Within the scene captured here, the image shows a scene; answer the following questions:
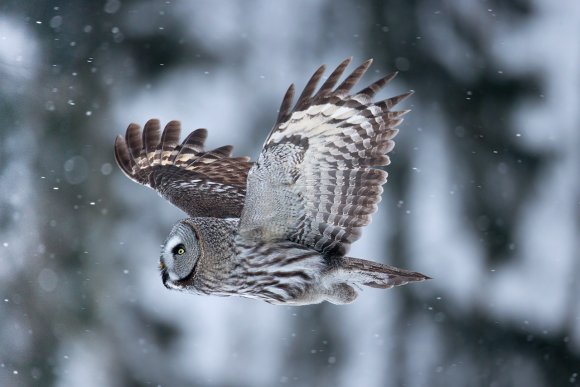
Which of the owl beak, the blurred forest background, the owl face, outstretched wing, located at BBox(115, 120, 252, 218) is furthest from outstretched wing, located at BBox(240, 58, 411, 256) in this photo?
the blurred forest background

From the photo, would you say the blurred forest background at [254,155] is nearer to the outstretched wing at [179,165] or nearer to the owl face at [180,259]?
the outstretched wing at [179,165]

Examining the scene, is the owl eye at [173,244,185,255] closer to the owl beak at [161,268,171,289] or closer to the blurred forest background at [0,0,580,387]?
the owl beak at [161,268,171,289]

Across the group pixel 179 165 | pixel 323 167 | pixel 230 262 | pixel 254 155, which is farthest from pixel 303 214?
pixel 254 155

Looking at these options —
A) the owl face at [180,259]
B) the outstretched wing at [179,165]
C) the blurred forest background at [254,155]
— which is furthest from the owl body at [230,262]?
the blurred forest background at [254,155]

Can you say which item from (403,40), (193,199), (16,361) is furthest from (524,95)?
(193,199)

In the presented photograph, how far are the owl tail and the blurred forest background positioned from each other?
336 cm

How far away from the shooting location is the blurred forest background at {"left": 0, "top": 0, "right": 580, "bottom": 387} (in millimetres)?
9320

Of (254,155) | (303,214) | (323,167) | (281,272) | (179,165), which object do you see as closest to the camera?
(323,167)

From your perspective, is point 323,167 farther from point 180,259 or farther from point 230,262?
point 180,259

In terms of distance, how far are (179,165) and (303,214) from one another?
41.2 inches

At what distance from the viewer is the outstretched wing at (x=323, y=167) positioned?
194 inches

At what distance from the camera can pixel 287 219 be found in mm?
5254

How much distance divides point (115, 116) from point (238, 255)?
4.47 meters

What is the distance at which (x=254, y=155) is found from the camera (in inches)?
340
